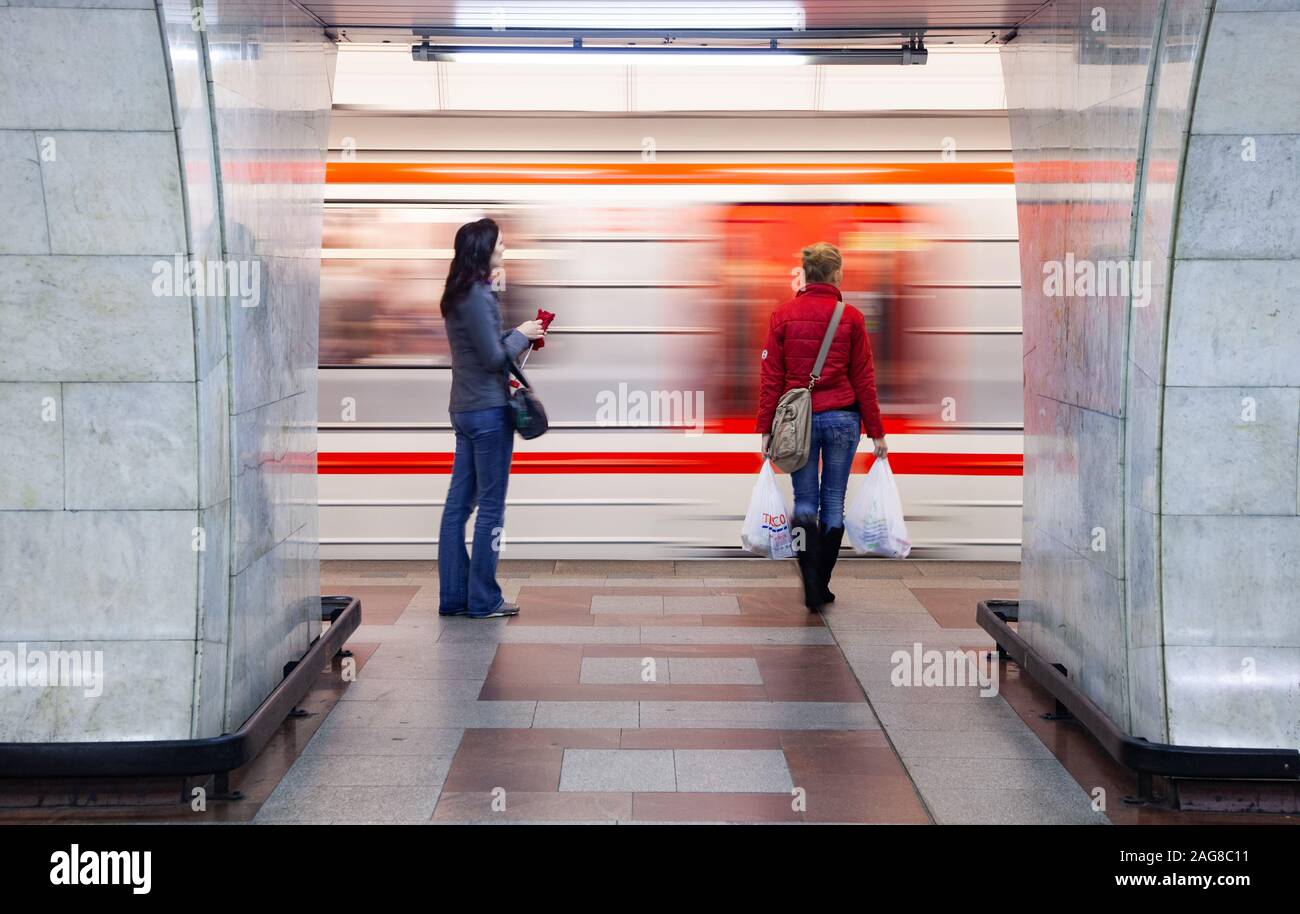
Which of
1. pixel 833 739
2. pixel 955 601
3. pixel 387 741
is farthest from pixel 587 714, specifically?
pixel 955 601

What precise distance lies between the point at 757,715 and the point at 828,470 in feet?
6.65

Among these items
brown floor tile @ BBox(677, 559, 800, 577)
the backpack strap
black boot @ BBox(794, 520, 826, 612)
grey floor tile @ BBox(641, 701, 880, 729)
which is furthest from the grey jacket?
brown floor tile @ BBox(677, 559, 800, 577)

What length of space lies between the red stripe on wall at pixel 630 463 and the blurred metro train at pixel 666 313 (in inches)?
0.5

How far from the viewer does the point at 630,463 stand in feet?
30.0

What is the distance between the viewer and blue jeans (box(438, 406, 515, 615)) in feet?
24.5

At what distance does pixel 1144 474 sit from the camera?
4.88 metres

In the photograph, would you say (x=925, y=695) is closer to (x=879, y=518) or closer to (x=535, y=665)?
(x=879, y=518)

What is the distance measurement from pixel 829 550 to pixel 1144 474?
3158 mm

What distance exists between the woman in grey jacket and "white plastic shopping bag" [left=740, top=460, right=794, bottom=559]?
1316mm

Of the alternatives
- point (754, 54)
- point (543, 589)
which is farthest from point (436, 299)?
point (754, 54)

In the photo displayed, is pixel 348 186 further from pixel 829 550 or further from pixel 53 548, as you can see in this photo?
pixel 53 548

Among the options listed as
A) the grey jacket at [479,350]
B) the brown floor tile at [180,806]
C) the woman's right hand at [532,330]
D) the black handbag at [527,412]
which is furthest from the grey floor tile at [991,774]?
the woman's right hand at [532,330]

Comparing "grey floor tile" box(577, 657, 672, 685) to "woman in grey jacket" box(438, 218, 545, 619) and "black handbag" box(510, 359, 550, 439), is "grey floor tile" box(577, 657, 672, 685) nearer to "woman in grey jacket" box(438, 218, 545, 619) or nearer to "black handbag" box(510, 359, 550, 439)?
"woman in grey jacket" box(438, 218, 545, 619)

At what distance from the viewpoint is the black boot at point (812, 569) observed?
25.6 feet
